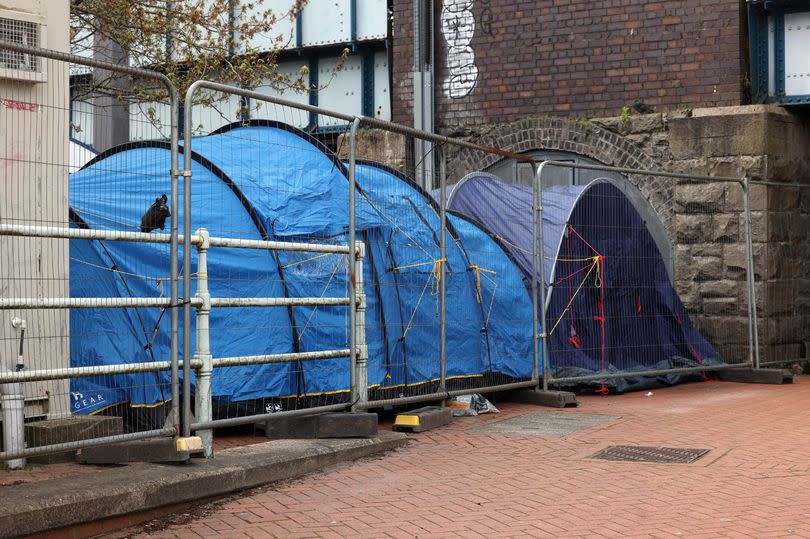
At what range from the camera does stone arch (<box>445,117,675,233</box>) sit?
566 inches

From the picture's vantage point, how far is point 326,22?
16484 mm

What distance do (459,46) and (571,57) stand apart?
1617 millimetres

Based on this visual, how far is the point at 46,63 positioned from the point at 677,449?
519cm

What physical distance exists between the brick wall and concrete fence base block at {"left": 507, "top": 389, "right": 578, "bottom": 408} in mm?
5131

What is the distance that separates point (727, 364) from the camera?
13516 mm

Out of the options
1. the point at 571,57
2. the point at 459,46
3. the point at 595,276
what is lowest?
the point at 595,276

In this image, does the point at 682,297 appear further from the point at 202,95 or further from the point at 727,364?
the point at 202,95

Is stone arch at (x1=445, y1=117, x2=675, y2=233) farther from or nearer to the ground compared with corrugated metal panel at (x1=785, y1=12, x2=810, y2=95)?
nearer to the ground

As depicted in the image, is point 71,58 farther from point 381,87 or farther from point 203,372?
point 381,87

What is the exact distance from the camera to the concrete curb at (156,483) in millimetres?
5406

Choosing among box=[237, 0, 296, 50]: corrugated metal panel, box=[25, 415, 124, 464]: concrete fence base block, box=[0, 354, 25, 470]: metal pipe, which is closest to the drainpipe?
box=[0, 354, 25, 470]: metal pipe

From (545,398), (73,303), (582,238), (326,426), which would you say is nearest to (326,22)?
(582,238)

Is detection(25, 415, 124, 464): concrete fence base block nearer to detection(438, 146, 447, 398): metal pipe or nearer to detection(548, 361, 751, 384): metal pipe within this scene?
detection(438, 146, 447, 398): metal pipe

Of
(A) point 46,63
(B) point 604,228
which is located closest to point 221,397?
(A) point 46,63
